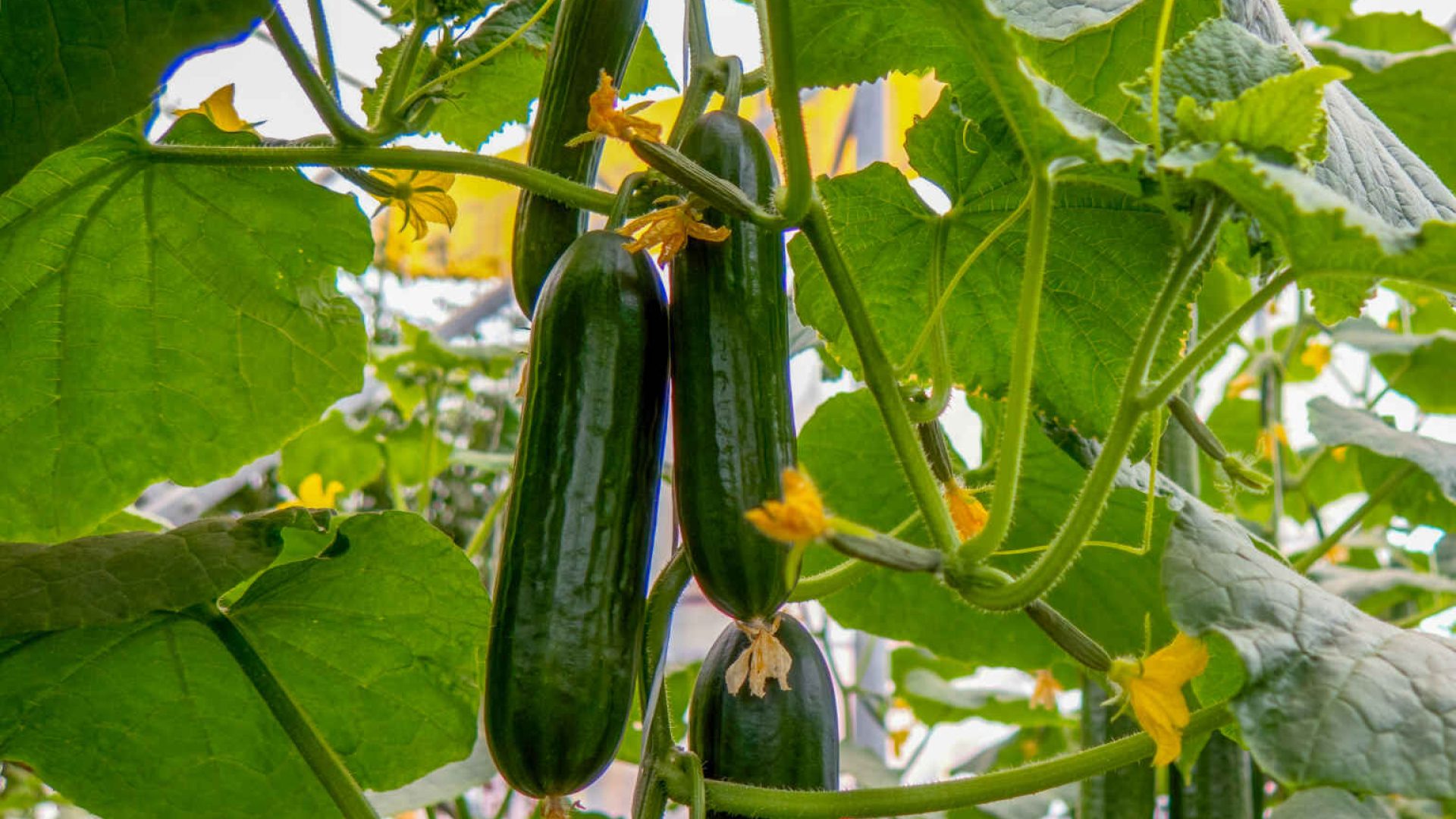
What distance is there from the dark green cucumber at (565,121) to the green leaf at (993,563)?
1.16 ft

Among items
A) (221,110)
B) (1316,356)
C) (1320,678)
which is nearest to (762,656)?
(1320,678)

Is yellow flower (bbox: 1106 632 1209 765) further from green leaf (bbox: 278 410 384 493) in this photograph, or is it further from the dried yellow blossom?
green leaf (bbox: 278 410 384 493)

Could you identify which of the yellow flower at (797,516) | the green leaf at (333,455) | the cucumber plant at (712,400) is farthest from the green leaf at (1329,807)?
the green leaf at (333,455)

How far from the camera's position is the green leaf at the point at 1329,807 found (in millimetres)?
968

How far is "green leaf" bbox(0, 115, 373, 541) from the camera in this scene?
3.05ft

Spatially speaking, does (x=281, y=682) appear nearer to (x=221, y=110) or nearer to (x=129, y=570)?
(x=129, y=570)

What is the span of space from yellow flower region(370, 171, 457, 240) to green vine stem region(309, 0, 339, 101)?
0.09 m

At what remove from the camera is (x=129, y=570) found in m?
0.75

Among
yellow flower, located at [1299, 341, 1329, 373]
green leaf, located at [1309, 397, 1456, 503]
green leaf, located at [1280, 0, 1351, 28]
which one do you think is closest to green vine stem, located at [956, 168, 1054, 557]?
green leaf, located at [1309, 397, 1456, 503]

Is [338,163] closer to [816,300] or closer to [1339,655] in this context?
[816,300]

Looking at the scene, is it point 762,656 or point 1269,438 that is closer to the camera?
point 762,656

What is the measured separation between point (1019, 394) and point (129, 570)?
1.76 feet

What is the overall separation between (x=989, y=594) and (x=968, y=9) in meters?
0.26

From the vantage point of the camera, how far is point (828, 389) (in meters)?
2.74
